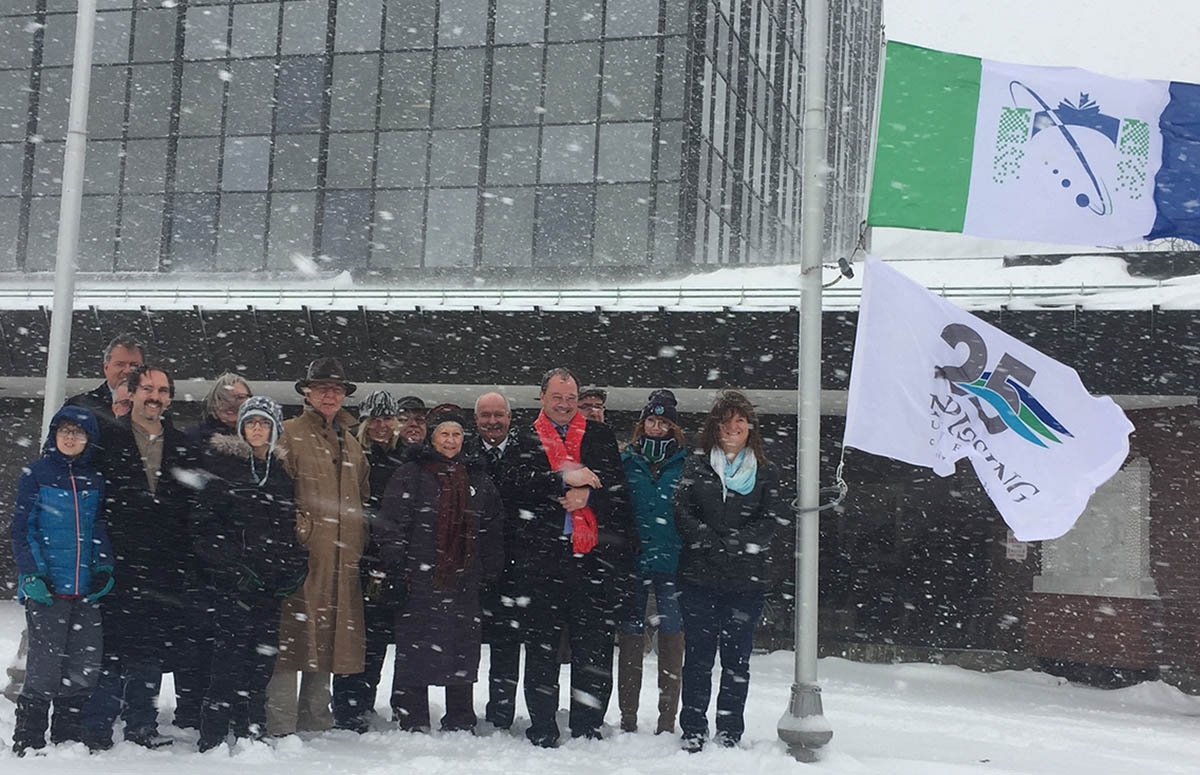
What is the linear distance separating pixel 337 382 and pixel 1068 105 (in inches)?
188

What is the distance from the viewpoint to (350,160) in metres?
22.8

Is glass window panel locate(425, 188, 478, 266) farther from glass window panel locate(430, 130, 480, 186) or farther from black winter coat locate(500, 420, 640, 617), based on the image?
black winter coat locate(500, 420, 640, 617)

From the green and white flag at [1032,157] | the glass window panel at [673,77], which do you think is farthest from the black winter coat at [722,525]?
the glass window panel at [673,77]

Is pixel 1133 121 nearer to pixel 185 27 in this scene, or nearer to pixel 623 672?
pixel 623 672

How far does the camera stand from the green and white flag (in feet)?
23.9

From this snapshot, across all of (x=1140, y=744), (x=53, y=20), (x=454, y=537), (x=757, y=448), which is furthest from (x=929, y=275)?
(x=53, y=20)

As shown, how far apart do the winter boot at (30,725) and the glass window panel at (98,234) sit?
1989 cm

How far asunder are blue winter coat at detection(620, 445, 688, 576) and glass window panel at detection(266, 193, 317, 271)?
1670cm

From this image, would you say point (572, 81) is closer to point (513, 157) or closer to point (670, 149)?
point (513, 157)

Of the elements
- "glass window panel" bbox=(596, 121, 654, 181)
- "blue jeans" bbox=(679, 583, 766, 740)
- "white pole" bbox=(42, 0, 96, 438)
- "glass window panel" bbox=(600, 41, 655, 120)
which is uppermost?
"glass window panel" bbox=(600, 41, 655, 120)

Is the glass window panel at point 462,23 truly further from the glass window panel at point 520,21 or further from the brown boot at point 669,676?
the brown boot at point 669,676

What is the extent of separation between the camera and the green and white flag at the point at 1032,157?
7270mm

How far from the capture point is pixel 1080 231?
7266 millimetres

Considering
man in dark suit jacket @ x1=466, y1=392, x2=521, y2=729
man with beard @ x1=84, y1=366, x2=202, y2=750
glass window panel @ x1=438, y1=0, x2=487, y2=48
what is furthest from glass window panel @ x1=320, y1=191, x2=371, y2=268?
man with beard @ x1=84, y1=366, x2=202, y2=750
